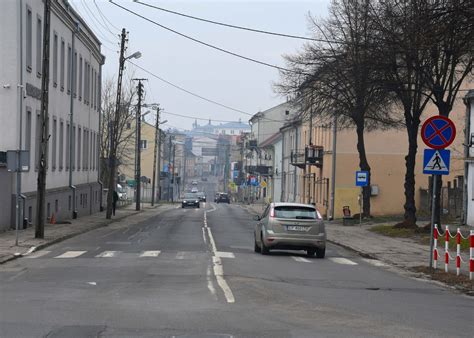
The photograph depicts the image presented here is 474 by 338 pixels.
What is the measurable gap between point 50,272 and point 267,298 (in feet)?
18.9

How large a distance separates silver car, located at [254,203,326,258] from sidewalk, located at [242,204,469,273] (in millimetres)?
2051

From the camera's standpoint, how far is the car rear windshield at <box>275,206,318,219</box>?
22109mm

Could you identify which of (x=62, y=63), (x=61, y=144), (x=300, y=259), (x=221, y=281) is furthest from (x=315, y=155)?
(x=221, y=281)

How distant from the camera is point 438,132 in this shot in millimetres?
17547

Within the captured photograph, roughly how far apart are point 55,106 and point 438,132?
84.1 feet

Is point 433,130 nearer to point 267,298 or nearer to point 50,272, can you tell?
Result: point 267,298

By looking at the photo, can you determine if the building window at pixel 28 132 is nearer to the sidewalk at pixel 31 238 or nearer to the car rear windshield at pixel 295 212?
the sidewalk at pixel 31 238

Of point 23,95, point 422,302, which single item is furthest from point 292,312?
point 23,95

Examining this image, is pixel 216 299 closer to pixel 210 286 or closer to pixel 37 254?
pixel 210 286

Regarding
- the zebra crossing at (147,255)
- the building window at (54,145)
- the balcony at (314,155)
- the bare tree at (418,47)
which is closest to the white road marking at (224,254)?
the zebra crossing at (147,255)

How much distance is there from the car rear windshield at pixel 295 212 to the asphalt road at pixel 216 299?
1367 millimetres

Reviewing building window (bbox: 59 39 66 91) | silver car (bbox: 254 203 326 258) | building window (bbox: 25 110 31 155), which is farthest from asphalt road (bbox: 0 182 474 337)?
building window (bbox: 59 39 66 91)

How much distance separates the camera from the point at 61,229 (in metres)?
32.4

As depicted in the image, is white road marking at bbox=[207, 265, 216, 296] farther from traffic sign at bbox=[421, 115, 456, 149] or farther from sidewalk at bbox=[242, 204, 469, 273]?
sidewalk at bbox=[242, 204, 469, 273]
